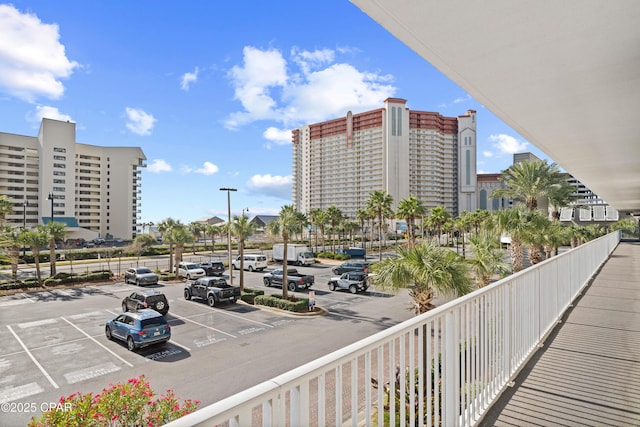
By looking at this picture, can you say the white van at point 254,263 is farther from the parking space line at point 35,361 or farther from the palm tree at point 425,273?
the palm tree at point 425,273

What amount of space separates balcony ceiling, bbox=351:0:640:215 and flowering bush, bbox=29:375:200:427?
17.8ft

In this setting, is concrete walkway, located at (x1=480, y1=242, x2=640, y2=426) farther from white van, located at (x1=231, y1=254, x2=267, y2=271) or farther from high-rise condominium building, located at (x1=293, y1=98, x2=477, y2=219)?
high-rise condominium building, located at (x1=293, y1=98, x2=477, y2=219)

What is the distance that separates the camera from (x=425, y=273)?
9258 mm

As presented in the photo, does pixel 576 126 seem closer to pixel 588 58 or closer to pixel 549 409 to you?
pixel 588 58

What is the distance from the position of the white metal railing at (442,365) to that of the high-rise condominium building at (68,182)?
8345cm

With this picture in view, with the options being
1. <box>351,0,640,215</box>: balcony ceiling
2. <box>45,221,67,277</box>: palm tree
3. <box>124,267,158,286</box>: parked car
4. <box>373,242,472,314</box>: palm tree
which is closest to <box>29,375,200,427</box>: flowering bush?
<box>351,0,640,215</box>: balcony ceiling

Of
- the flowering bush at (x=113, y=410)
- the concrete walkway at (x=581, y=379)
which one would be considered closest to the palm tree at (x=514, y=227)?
the concrete walkway at (x=581, y=379)

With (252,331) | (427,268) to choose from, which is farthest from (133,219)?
(427,268)

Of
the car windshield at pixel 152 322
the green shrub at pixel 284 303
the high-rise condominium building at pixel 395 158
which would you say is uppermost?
the high-rise condominium building at pixel 395 158

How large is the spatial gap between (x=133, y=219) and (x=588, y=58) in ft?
334

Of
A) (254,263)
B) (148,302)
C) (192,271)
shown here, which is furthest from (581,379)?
(254,263)

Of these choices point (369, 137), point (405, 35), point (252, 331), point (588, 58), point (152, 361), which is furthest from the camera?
point (369, 137)

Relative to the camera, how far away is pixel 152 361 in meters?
11.6

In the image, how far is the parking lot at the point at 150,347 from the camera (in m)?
9.91
